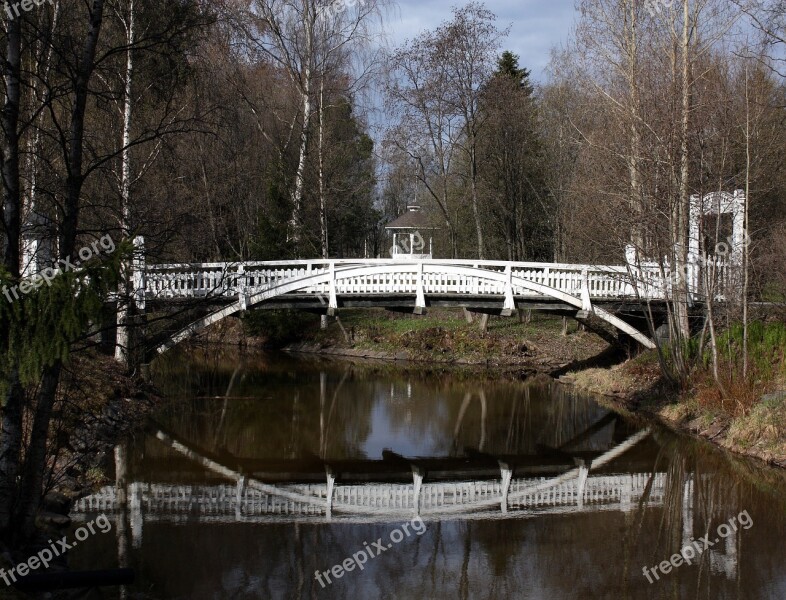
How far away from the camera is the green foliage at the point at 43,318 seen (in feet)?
19.5

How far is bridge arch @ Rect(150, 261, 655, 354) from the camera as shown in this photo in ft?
59.7

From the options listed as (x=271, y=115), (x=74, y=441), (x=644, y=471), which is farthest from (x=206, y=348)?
(x=644, y=471)

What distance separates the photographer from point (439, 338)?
88.7 feet

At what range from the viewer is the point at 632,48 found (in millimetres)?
20844

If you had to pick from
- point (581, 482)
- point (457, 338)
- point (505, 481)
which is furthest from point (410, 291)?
point (457, 338)

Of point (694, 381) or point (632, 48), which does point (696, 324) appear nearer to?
point (694, 381)

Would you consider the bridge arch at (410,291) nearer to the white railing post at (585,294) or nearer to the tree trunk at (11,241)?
the white railing post at (585,294)

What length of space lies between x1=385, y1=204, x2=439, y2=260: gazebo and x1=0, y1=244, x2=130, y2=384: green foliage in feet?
96.2

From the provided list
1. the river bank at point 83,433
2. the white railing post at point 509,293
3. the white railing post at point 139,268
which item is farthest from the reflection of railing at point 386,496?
the white railing post at point 509,293

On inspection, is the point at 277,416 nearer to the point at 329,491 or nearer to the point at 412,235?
the point at 329,491

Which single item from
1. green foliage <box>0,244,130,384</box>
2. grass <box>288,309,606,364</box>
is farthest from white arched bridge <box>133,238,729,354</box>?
green foliage <box>0,244,130,384</box>

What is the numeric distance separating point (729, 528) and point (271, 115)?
2521 cm
